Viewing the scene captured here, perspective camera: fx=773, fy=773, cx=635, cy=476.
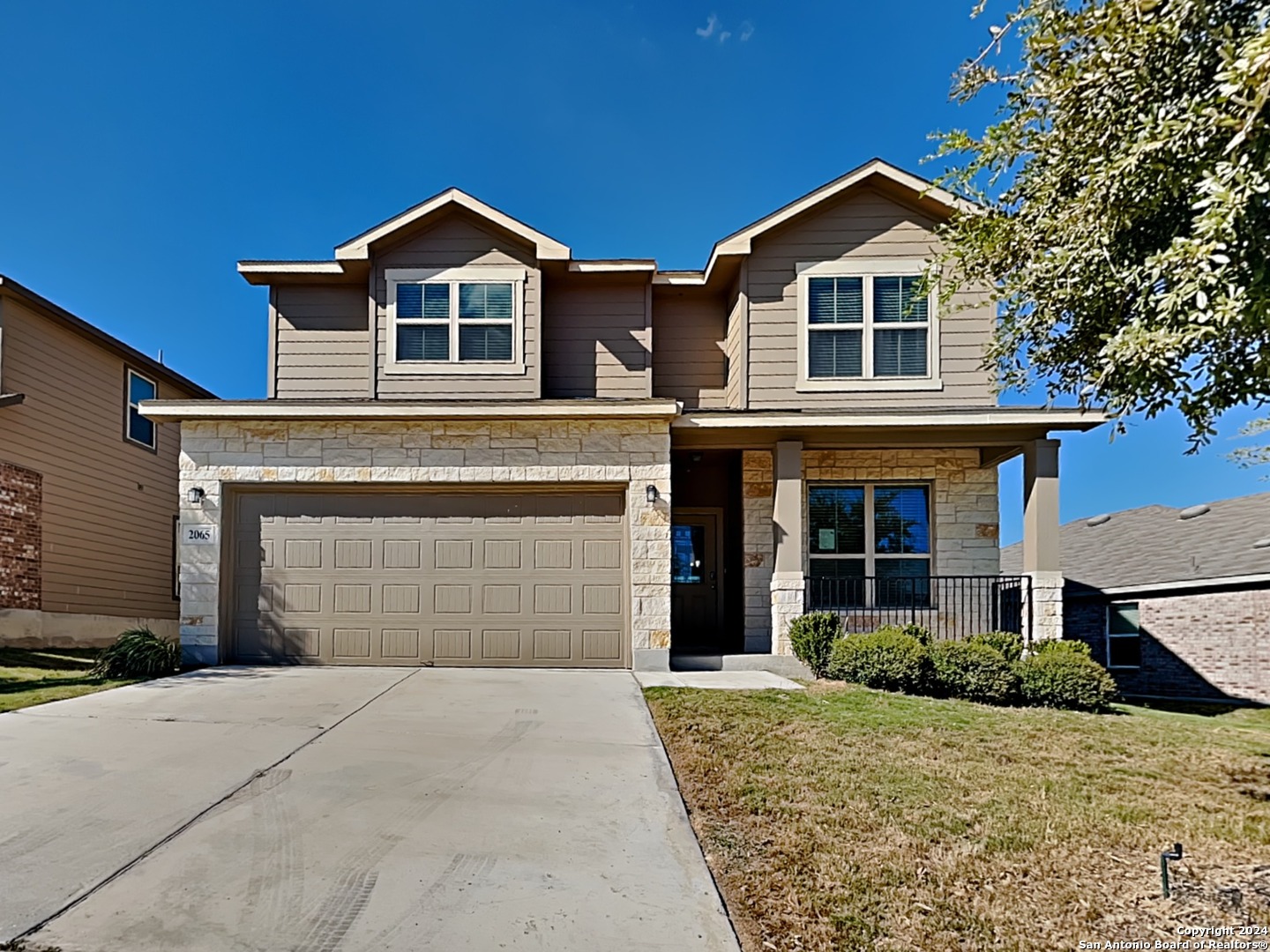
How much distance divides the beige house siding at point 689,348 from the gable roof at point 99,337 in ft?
23.9

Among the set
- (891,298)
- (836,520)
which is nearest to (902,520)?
(836,520)

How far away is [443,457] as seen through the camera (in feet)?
33.6

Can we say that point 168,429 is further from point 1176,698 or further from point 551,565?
point 1176,698

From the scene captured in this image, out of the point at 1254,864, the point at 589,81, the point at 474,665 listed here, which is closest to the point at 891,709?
the point at 1254,864

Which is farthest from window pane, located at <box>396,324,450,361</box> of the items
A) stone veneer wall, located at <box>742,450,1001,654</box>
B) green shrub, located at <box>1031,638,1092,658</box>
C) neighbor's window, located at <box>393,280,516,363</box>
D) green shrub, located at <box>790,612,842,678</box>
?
green shrub, located at <box>1031,638,1092,658</box>

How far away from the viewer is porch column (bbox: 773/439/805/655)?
10.7 meters

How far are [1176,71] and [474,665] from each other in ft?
29.7

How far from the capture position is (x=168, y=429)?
17188 mm

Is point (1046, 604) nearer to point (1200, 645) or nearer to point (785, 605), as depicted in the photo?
point (785, 605)

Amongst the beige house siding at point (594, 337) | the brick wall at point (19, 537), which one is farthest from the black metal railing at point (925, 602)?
the brick wall at point (19, 537)

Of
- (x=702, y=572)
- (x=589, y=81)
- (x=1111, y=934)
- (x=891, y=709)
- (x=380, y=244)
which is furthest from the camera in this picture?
(x=589, y=81)

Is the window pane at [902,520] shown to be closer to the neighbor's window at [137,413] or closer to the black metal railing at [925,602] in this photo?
the black metal railing at [925,602]

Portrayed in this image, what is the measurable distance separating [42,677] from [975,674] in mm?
10745

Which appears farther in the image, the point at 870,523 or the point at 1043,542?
the point at 870,523
